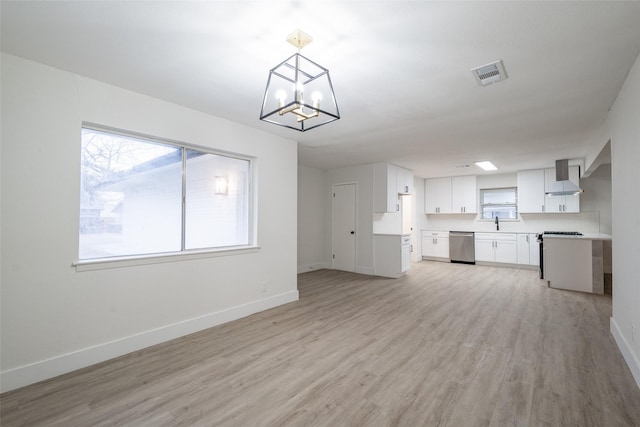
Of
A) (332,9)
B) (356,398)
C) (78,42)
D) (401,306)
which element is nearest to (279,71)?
(332,9)

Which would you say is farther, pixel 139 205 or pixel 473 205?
pixel 473 205

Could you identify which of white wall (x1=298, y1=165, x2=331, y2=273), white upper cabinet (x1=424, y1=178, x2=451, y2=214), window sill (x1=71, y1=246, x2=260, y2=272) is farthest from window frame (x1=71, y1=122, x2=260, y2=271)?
white upper cabinet (x1=424, y1=178, x2=451, y2=214)

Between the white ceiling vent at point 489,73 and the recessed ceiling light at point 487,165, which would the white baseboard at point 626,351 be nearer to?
the white ceiling vent at point 489,73

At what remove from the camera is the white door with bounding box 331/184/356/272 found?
6.90 m

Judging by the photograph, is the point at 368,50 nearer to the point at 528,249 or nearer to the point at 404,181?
the point at 404,181

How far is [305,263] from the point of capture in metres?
6.93

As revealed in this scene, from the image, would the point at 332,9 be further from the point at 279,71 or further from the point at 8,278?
the point at 8,278

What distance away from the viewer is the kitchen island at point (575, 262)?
196 inches

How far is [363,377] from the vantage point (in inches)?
93.7

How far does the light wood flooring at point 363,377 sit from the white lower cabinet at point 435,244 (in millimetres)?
4439

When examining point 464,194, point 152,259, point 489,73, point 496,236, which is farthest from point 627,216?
point 464,194

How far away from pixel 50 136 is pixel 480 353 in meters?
4.39

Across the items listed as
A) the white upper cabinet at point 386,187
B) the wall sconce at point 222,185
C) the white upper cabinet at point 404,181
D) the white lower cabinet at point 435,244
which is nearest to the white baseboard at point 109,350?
the wall sconce at point 222,185

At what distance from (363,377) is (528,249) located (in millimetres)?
6930
